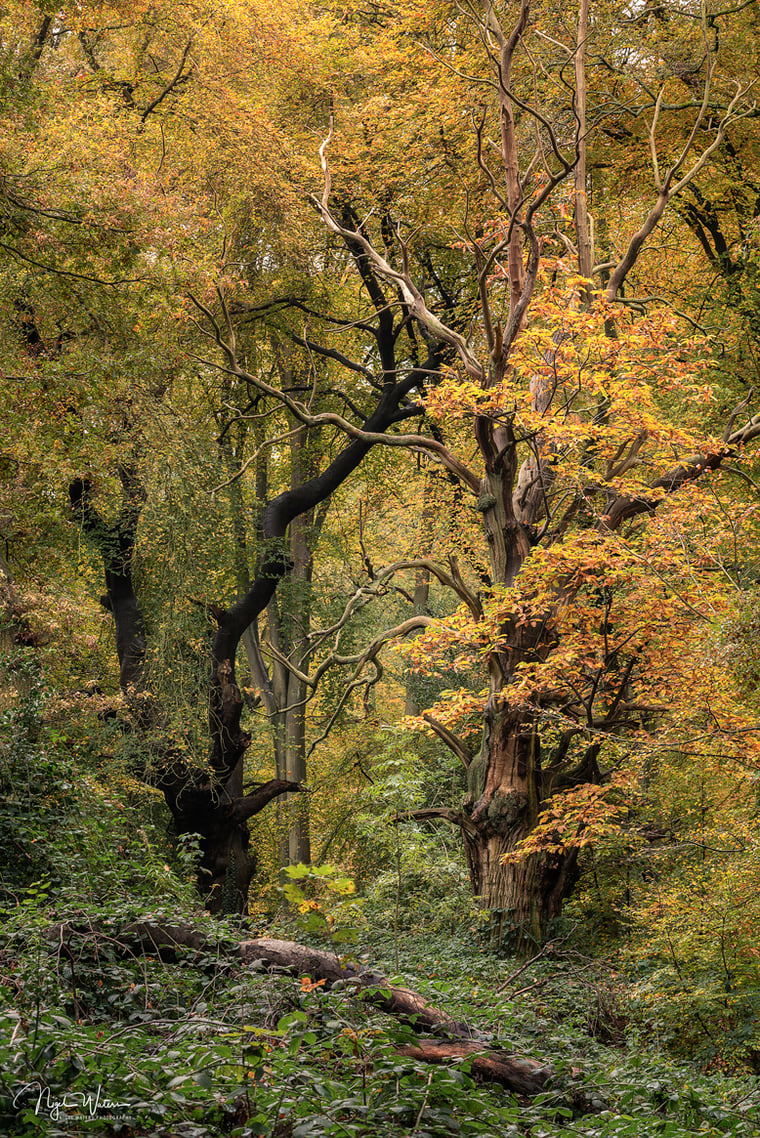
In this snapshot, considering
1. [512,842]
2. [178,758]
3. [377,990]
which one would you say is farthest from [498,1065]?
[178,758]

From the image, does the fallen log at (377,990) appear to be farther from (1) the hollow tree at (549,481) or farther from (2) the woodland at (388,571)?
(1) the hollow tree at (549,481)

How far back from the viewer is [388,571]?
12.3m

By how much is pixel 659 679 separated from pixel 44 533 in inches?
288

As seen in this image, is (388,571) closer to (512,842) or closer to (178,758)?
(178,758)

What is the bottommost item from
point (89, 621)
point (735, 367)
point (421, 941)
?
point (421, 941)

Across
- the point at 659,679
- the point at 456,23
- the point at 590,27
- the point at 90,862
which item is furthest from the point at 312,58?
the point at 90,862

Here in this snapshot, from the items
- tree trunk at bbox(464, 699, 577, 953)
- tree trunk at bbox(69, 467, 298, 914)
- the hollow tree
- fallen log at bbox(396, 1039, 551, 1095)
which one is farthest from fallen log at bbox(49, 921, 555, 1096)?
tree trunk at bbox(69, 467, 298, 914)

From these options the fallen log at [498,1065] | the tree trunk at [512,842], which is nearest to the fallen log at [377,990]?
the fallen log at [498,1065]

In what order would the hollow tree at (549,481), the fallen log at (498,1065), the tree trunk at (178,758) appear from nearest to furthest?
1. the fallen log at (498,1065)
2. the hollow tree at (549,481)
3. the tree trunk at (178,758)

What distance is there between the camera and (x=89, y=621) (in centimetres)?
1054

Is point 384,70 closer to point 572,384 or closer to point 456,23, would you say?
point 456,23

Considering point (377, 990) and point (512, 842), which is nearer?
point (377, 990)

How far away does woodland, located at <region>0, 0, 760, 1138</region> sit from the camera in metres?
4.27

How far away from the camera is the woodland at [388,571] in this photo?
4.27m
